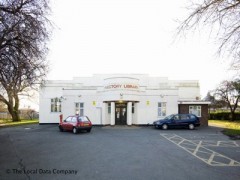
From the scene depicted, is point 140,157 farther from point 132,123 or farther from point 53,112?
point 53,112

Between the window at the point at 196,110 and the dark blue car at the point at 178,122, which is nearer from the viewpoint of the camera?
the dark blue car at the point at 178,122

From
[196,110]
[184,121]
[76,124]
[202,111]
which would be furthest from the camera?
[196,110]

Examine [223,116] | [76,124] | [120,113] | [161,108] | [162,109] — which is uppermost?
[161,108]

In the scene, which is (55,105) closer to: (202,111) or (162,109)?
(162,109)

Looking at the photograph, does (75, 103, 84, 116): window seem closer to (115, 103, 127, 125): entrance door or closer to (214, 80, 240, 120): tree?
(115, 103, 127, 125): entrance door

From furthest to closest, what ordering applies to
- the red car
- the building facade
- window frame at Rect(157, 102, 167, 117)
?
1. window frame at Rect(157, 102, 167, 117)
2. the building facade
3. the red car

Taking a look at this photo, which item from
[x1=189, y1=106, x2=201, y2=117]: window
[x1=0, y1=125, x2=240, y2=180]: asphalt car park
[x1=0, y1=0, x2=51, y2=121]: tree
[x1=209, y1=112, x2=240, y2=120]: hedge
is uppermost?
[x1=0, y1=0, x2=51, y2=121]: tree

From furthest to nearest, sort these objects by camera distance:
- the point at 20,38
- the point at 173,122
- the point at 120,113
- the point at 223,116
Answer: the point at 223,116, the point at 120,113, the point at 173,122, the point at 20,38

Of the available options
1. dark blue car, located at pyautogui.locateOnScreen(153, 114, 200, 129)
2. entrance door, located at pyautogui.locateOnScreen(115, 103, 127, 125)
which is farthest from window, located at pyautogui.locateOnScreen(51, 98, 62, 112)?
dark blue car, located at pyautogui.locateOnScreen(153, 114, 200, 129)

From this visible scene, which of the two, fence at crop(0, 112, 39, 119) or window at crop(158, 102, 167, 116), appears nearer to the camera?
window at crop(158, 102, 167, 116)

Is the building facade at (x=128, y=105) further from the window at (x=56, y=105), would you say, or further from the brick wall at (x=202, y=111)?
the window at (x=56, y=105)

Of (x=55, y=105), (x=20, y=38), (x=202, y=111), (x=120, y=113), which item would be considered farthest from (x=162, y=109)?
(x=20, y=38)

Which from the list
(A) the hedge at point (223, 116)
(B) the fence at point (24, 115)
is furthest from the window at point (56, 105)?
(A) the hedge at point (223, 116)

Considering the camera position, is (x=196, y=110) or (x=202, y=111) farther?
(x=196, y=110)
